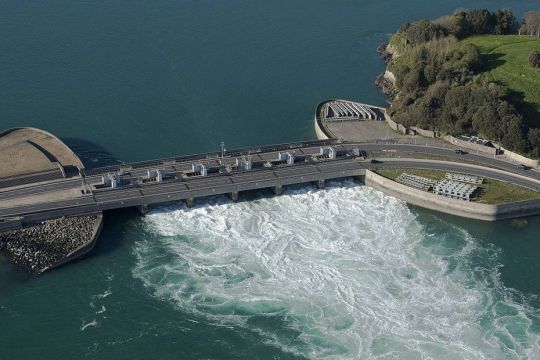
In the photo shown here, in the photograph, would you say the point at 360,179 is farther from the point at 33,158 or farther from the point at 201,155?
the point at 33,158

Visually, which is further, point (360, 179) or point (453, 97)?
point (453, 97)

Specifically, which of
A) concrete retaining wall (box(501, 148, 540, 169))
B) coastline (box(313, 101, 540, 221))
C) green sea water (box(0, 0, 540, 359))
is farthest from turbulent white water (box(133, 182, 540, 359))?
concrete retaining wall (box(501, 148, 540, 169))

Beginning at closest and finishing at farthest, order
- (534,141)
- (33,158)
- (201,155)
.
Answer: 1. (33,158)
2. (201,155)
3. (534,141)

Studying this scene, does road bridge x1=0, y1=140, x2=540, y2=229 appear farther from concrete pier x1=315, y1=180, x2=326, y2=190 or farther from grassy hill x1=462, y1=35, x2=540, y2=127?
grassy hill x1=462, y1=35, x2=540, y2=127

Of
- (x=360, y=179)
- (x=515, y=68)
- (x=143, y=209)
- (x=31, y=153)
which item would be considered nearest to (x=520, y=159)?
(x=515, y=68)

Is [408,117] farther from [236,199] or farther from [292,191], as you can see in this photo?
[236,199]

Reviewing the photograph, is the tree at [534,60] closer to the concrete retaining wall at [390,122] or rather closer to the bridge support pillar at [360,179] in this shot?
the concrete retaining wall at [390,122]
